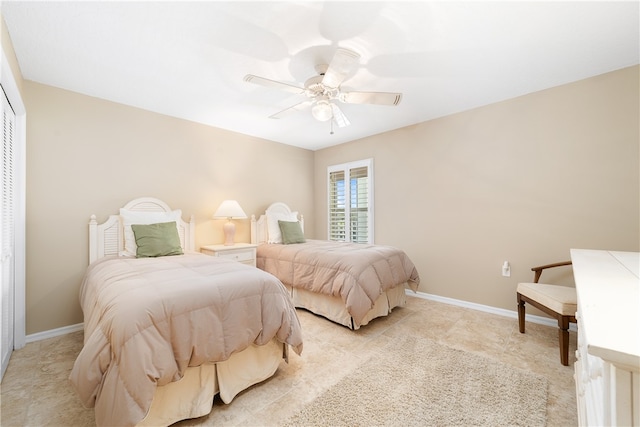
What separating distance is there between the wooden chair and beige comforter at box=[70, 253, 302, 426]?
2.01 meters

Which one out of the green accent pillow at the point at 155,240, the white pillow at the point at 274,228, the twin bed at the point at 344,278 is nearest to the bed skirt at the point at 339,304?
the twin bed at the point at 344,278

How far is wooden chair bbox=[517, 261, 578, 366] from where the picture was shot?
203cm

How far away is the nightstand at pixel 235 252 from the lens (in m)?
3.37

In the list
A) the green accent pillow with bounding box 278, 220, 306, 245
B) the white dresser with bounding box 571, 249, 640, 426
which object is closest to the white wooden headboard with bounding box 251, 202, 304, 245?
the green accent pillow with bounding box 278, 220, 306, 245

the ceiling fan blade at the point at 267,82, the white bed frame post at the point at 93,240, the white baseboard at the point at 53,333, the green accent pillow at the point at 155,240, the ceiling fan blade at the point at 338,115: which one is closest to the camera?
the ceiling fan blade at the point at 267,82

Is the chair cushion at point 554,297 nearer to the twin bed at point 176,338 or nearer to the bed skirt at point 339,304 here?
the bed skirt at point 339,304

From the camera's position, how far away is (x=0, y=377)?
6.16 feet

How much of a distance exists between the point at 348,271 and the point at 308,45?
78.3 inches

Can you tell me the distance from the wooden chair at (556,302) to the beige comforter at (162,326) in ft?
6.61

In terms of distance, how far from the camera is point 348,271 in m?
2.65

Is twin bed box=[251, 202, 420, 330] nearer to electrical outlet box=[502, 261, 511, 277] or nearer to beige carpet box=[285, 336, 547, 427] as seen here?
beige carpet box=[285, 336, 547, 427]

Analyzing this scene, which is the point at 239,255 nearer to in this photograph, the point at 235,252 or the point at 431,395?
the point at 235,252

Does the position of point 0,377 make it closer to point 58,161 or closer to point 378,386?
point 58,161

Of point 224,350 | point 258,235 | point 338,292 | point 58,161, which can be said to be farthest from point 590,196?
point 58,161
